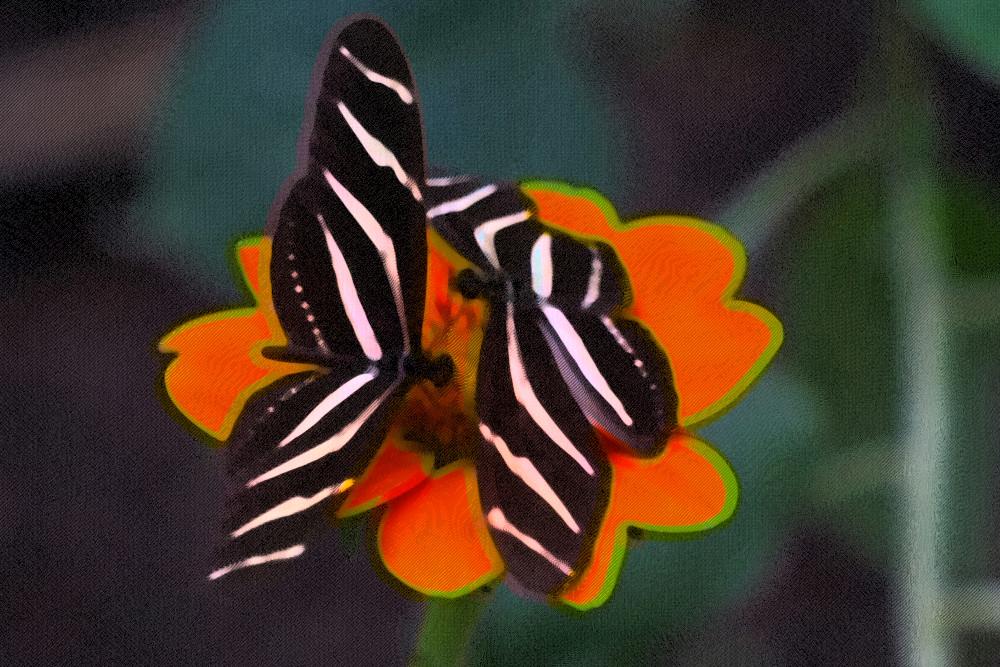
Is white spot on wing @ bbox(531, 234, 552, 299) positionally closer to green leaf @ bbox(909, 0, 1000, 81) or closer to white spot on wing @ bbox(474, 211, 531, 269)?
white spot on wing @ bbox(474, 211, 531, 269)

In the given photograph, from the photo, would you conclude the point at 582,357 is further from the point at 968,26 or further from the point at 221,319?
the point at 968,26

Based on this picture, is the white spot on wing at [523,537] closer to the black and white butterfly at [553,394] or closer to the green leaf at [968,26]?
the black and white butterfly at [553,394]

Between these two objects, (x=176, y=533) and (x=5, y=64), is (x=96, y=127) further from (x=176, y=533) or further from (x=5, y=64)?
(x=176, y=533)

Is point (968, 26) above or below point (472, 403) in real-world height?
above

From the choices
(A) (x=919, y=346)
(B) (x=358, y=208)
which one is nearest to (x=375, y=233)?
(B) (x=358, y=208)

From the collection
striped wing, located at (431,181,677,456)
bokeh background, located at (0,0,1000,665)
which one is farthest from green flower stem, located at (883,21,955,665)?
striped wing, located at (431,181,677,456)
